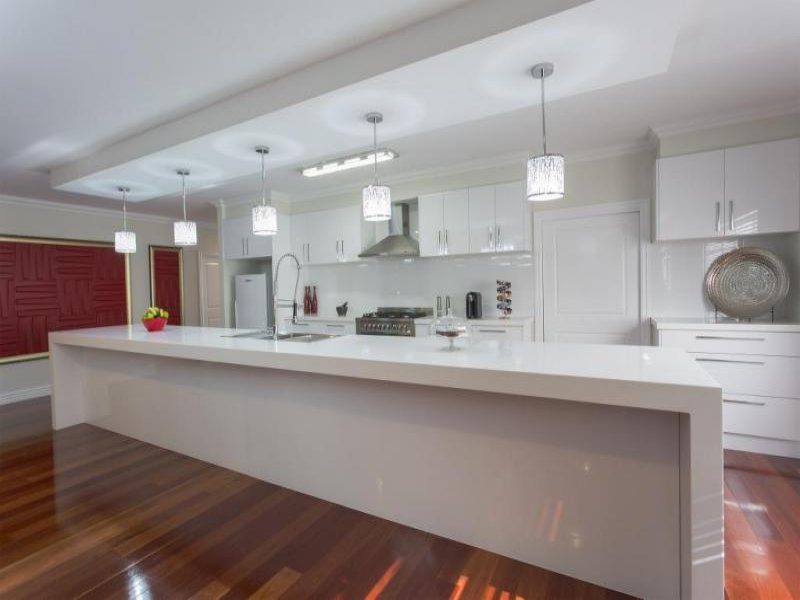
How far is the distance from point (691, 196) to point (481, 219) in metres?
1.70

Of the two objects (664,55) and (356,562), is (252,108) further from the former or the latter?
(356,562)

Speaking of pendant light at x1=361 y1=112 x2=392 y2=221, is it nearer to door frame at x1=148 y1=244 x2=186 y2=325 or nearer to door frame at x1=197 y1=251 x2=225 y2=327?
door frame at x1=148 y1=244 x2=186 y2=325

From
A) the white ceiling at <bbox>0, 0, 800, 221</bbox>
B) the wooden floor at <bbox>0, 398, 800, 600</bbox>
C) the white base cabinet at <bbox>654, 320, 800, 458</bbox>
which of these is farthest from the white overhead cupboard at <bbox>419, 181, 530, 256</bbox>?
the wooden floor at <bbox>0, 398, 800, 600</bbox>

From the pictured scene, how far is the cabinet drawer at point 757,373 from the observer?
278cm

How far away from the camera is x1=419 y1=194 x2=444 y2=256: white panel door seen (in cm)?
430

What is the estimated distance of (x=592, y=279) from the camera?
382cm

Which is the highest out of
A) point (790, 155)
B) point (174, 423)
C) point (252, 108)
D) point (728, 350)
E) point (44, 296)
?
point (252, 108)

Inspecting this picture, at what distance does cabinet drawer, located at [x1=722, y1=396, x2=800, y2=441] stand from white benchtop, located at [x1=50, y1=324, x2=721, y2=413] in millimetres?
1582

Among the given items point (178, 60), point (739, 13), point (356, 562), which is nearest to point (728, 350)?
point (739, 13)

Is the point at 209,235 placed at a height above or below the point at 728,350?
above

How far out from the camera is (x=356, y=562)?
1.86m

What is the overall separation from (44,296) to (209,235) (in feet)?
8.33

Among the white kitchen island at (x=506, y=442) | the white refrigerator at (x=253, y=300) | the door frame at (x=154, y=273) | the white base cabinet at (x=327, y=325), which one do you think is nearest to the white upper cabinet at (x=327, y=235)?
the white refrigerator at (x=253, y=300)

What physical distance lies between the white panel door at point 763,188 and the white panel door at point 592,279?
2.30ft
